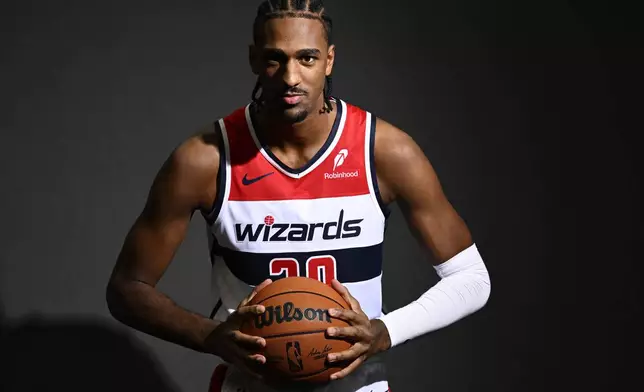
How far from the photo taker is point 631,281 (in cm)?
297

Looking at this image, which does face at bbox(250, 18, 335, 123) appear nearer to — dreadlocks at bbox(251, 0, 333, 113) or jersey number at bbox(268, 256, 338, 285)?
dreadlocks at bbox(251, 0, 333, 113)

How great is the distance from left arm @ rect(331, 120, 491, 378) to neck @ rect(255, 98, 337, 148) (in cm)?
12

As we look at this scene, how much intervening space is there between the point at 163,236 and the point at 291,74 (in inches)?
17.1

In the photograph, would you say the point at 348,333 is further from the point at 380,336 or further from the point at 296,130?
the point at 296,130

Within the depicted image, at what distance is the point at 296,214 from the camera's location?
210cm

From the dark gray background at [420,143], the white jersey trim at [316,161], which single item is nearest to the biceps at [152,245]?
the white jersey trim at [316,161]

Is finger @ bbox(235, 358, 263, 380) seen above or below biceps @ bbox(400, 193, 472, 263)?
below

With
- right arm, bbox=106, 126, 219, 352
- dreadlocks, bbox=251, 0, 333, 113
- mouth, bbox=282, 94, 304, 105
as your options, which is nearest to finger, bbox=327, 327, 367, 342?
right arm, bbox=106, 126, 219, 352

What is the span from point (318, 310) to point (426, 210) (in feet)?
1.38

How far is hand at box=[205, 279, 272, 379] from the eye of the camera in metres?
1.87

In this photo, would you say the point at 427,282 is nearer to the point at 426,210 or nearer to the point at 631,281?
the point at 631,281

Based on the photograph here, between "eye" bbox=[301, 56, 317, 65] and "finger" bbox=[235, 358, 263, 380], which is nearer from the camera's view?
"finger" bbox=[235, 358, 263, 380]

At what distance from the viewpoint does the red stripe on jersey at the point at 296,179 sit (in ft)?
6.92

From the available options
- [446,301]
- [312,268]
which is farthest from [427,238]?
[312,268]
